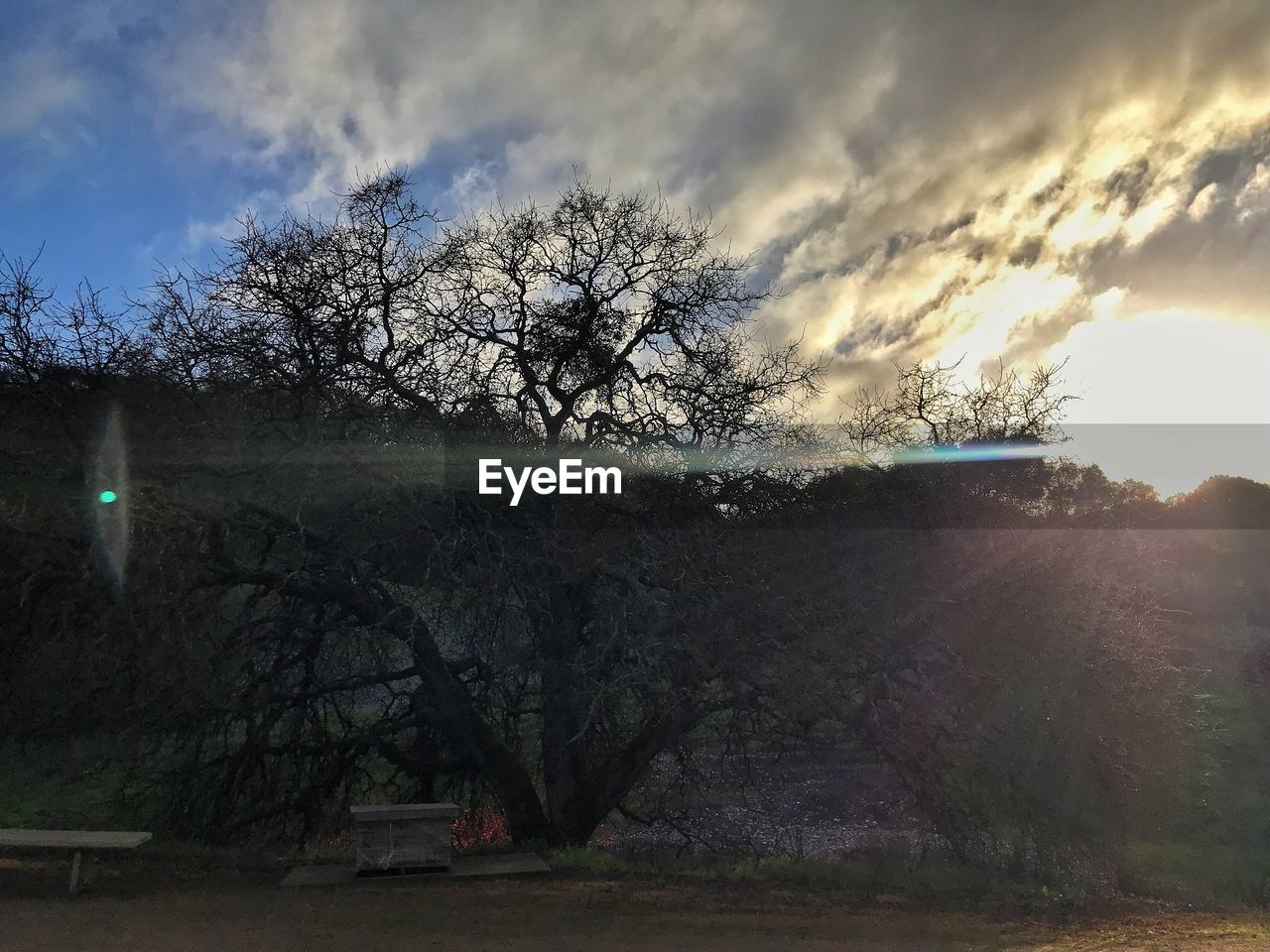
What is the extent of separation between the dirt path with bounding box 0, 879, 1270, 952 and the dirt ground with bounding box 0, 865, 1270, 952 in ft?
0.06

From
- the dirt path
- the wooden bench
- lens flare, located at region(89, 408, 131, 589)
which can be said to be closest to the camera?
the dirt path

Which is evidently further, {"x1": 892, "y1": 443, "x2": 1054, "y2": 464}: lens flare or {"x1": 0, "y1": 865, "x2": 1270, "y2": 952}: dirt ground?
{"x1": 892, "y1": 443, "x2": 1054, "y2": 464}: lens flare

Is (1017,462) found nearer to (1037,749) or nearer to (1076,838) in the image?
(1037,749)

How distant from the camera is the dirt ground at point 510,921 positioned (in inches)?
268

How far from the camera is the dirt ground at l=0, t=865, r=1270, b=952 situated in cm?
681

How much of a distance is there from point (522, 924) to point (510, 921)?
14cm

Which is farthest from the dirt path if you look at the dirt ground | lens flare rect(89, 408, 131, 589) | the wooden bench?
lens flare rect(89, 408, 131, 589)

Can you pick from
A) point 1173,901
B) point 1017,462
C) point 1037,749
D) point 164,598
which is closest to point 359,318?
point 164,598

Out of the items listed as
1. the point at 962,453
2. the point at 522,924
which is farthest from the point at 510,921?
the point at 962,453

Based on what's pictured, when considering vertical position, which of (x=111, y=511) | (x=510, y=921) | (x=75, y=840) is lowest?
(x=510, y=921)

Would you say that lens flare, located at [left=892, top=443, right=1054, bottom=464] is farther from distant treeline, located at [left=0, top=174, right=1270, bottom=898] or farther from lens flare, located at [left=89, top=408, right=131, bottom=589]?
lens flare, located at [left=89, top=408, right=131, bottom=589]

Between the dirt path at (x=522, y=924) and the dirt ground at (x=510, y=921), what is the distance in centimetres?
2

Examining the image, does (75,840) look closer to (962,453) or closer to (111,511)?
(111,511)

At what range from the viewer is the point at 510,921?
741 centimetres
